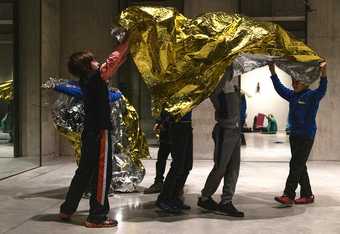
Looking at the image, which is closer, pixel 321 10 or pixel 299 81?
pixel 299 81

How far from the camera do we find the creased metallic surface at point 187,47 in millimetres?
4441

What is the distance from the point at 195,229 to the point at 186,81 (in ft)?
3.90

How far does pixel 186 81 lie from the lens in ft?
14.7

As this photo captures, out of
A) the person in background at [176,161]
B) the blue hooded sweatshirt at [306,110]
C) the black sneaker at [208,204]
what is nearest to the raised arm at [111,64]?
the person in background at [176,161]

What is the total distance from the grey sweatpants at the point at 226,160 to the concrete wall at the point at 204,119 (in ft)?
12.9

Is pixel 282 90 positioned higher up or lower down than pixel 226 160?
higher up

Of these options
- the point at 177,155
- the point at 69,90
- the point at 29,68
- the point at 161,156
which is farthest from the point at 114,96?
the point at 29,68

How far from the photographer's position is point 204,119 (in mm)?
8672

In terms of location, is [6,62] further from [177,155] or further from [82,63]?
[177,155]

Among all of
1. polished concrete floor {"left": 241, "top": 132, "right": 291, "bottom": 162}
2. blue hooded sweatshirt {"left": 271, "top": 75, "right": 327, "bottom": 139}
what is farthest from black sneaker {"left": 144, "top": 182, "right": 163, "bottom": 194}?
polished concrete floor {"left": 241, "top": 132, "right": 291, "bottom": 162}

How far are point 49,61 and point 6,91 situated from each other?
0.89 meters

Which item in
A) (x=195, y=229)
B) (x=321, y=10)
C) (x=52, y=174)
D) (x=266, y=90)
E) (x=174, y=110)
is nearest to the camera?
(x=195, y=229)

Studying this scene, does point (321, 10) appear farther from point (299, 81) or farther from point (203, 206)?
point (203, 206)

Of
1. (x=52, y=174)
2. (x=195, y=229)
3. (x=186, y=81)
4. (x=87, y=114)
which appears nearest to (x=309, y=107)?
(x=186, y=81)
